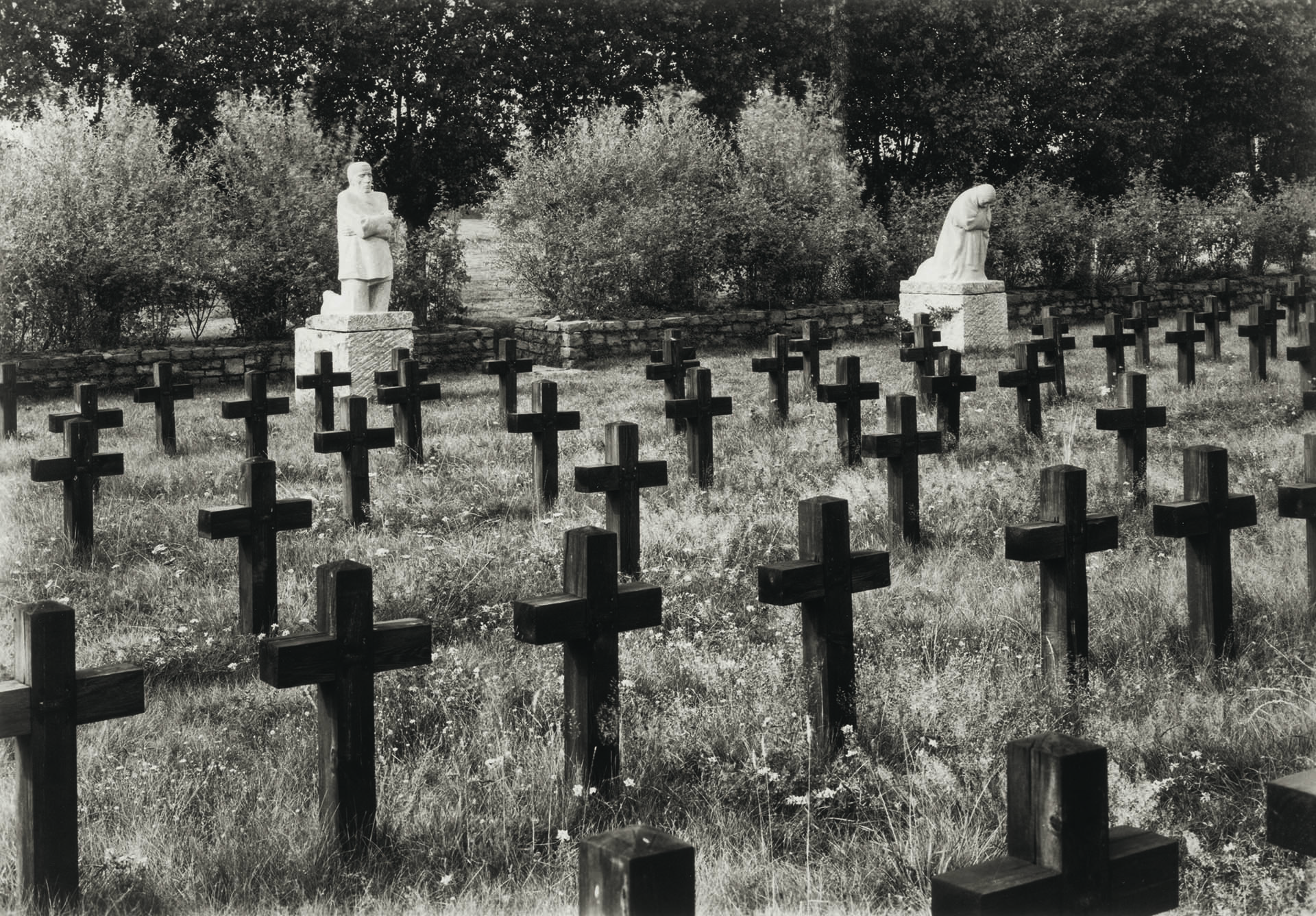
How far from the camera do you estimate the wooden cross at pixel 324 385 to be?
1173cm

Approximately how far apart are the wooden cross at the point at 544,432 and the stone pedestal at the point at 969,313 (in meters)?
10.9

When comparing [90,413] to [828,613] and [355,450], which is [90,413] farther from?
[828,613]

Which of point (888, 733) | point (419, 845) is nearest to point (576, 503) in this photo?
point (888, 733)

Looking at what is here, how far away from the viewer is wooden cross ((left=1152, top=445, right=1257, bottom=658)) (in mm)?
5523

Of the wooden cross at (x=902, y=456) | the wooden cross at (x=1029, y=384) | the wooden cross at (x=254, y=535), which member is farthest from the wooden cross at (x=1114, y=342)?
the wooden cross at (x=254, y=535)

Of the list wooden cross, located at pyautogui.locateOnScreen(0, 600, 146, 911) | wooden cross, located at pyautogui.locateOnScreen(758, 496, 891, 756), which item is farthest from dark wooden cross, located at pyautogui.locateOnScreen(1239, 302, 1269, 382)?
wooden cross, located at pyautogui.locateOnScreen(0, 600, 146, 911)

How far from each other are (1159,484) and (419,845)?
6.12 m

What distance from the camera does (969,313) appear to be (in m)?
19.2

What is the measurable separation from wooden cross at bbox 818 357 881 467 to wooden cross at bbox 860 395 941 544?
2132 millimetres

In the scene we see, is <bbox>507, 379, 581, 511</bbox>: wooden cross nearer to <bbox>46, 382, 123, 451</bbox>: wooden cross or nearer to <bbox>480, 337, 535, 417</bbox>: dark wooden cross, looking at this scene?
<bbox>46, 382, 123, 451</bbox>: wooden cross

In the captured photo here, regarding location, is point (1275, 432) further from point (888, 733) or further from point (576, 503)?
point (888, 733)

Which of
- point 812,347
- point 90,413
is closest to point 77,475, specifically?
point 90,413

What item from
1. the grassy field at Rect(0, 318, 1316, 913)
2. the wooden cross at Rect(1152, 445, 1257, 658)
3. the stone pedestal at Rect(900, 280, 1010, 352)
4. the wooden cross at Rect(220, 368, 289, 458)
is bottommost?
the grassy field at Rect(0, 318, 1316, 913)

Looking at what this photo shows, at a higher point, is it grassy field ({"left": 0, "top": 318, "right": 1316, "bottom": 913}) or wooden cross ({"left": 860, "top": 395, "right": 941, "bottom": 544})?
wooden cross ({"left": 860, "top": 395, "right": 941, "bottom": 544})
